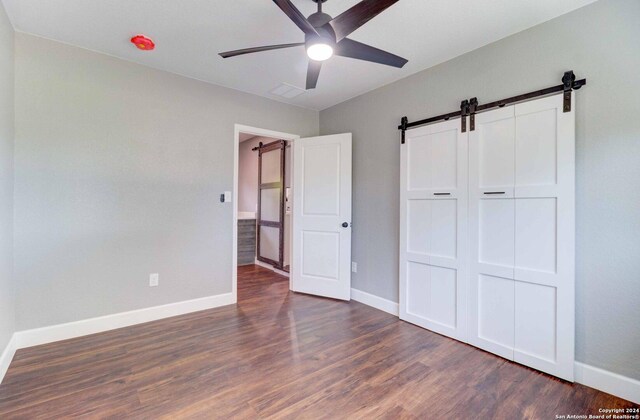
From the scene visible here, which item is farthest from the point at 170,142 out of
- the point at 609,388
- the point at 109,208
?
the point at 609,388

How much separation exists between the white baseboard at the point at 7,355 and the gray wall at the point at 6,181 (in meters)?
0.05

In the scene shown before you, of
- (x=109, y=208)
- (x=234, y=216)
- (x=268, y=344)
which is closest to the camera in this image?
(x=268, y=344)

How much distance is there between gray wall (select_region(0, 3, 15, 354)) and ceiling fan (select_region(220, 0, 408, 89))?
5.41 feet

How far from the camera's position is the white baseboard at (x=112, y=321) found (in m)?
2.40

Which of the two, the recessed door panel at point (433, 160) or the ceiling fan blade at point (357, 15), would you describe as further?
the recessed door panel at point (433, 160)

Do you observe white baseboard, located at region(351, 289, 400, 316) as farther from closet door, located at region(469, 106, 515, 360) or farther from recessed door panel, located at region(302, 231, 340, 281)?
closet door, located at region(469, 106, 515, 360)

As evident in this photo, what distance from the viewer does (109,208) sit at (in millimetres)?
2717

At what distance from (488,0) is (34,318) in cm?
418

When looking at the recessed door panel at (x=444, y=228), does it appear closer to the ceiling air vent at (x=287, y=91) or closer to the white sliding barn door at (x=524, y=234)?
the white sliding barn door at (x=524, y=234)

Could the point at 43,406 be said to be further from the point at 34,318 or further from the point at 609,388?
the point at 609,388

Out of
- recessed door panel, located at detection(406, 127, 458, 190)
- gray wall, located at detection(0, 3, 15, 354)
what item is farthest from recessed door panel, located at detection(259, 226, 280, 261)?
gray wall, located at detection(0, 3, 15, 354)

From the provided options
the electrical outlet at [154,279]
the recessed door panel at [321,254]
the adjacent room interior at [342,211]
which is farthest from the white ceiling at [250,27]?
the electrical outlet at [154,279]

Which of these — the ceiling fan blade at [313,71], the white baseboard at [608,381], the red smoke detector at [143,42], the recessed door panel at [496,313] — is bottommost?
the white baseboard at [608,381]

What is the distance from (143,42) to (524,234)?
3391mm
